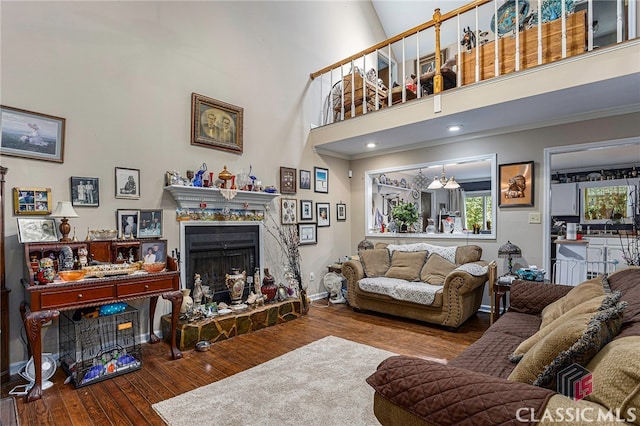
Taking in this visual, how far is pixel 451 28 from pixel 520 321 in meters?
5.86

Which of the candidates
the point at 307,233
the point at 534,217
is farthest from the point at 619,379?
the point at 307,233

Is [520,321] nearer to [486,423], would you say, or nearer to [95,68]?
[486,423]

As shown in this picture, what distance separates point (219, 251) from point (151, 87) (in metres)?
2.01

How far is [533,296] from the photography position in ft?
9.05

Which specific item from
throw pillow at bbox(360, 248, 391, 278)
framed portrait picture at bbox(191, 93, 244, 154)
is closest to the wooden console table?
framed portrait picture at bbox(191, 93, 244, 154)

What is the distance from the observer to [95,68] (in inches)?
122

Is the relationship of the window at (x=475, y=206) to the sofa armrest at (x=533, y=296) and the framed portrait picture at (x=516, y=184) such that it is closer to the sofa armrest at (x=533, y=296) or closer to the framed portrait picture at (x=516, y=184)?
the framed portrait picture at (x=516, y=184)

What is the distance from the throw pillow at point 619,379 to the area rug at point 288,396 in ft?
4.42

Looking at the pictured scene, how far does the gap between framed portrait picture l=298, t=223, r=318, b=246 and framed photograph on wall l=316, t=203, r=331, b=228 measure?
0.53 feet

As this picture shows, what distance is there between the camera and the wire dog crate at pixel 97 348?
2541 mm

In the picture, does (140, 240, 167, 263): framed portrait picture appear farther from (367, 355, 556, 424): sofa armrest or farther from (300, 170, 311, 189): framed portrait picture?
(367, 355, 556, 424): sofa armrest

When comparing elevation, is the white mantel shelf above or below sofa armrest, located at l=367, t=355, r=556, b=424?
above

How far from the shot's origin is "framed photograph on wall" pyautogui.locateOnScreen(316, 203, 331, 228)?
17.4 ft

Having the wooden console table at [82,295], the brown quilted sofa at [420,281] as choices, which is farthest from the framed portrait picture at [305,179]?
the wooden console table at [82,295]
